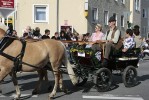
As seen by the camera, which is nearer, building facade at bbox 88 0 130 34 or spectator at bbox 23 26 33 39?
spectator at bbox 23 26 33 39

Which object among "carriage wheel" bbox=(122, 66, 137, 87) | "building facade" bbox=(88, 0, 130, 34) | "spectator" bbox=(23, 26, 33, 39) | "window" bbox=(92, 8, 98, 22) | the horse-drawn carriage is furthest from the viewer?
"window" bbox=(92, 8, 98, 22)

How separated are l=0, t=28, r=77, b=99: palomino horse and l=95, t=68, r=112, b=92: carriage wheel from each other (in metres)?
0.79

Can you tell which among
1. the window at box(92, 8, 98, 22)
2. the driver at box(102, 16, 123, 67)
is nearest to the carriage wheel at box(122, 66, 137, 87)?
the driver at box(102, 16, 123, 67)

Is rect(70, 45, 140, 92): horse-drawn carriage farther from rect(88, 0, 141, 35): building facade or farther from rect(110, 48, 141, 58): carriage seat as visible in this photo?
rect(88, 0, 141, 35): building facade

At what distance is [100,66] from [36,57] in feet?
7.60

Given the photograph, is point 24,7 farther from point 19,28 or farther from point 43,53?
point 43,53

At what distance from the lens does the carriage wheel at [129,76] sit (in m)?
12.0

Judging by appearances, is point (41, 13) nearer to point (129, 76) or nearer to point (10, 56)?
point (129, 76)

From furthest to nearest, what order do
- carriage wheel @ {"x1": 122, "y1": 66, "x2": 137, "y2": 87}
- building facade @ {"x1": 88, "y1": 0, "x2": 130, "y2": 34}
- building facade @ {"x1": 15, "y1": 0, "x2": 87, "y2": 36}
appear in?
building facade @ {"x1": 88, "y1": 0, "x2": 130, "y2": 34}
building facade @ {"x1": 15, "y1": 0, "x2": 87, "y2": 36}
carriage wheel @ {"x1": 122, "y1": 66, "x2": 137, "y2": 87}

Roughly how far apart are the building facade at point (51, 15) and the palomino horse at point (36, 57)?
69.6ft

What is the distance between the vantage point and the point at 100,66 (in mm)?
11531

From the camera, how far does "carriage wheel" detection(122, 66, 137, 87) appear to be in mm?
12031

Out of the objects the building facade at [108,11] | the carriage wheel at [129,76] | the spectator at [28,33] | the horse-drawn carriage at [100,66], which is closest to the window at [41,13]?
the building facade at [108,11]

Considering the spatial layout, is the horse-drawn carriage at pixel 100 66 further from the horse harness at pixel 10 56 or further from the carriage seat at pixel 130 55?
the horse harness at pixel 10 56
